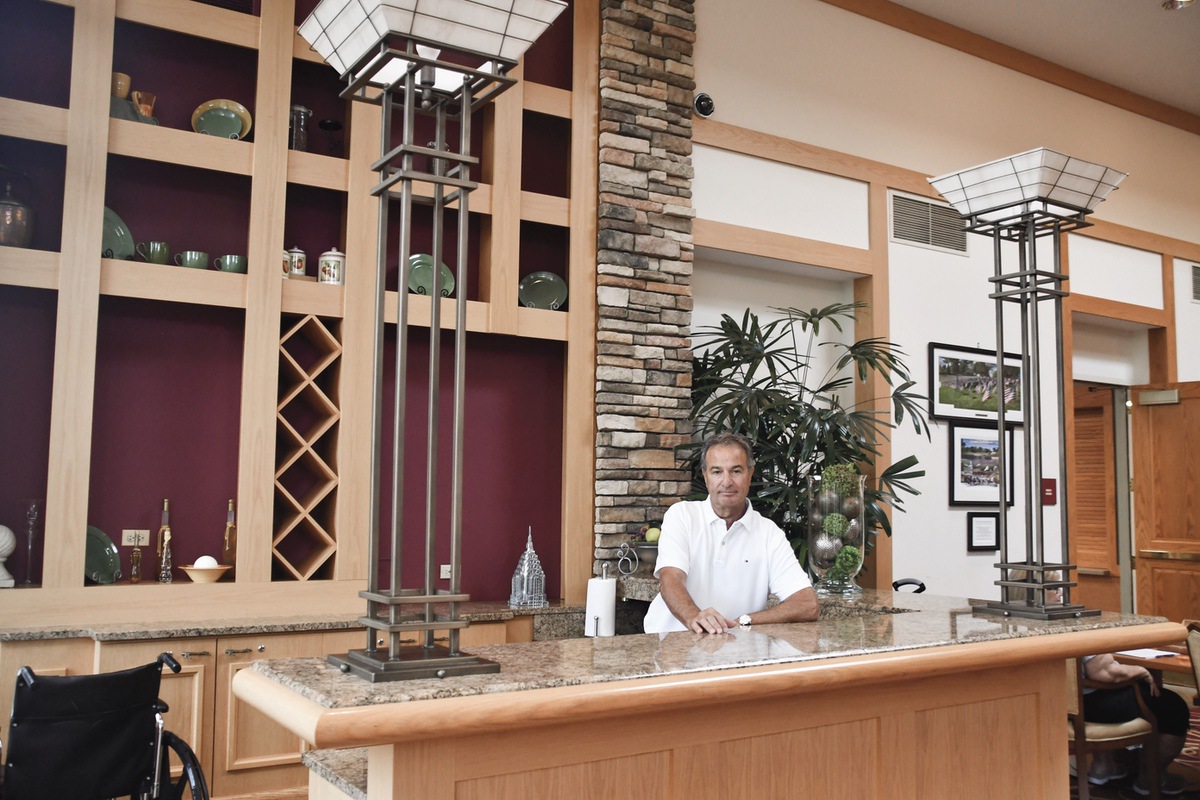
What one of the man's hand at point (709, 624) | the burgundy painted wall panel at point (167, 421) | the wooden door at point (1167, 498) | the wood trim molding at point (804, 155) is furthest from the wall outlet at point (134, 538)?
the wooden door at point (1167, 498)

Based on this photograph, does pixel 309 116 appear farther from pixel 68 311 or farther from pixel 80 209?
pixel 68 311

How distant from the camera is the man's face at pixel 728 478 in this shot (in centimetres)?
360

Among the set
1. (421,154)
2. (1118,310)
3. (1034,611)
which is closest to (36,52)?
(421,154)

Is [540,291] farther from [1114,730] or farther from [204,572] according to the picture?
[1114,730]

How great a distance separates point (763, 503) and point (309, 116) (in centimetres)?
308

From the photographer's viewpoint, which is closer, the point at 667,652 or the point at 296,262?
the point at 667,652

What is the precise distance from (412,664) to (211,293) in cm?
313

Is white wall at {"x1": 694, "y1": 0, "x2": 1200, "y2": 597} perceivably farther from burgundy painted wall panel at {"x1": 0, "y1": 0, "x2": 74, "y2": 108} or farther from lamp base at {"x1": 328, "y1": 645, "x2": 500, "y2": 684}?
lamp base at {"x1": 328, "y1": 645, "x2": 500, "y2": 684}

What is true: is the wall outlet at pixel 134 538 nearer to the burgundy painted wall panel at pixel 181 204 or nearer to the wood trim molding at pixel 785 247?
the burgundy painted wall panel at pixel 181 204

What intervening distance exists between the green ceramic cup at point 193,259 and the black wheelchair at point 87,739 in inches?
76.9

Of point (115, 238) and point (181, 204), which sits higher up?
point (181, 204)

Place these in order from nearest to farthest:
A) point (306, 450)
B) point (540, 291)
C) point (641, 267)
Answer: point (306, 450) → point (540, 291) → point (641, 267)

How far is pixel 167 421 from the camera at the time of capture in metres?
4.47

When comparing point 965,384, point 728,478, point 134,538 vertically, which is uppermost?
point 965,384
